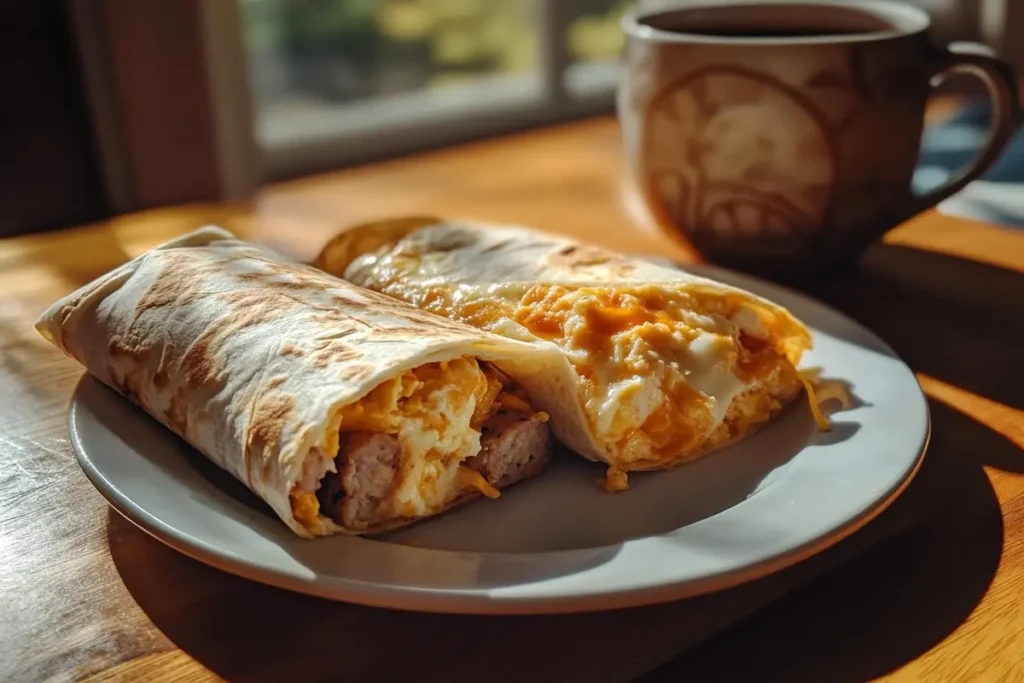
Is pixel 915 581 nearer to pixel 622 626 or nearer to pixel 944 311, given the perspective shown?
pixel 622 626

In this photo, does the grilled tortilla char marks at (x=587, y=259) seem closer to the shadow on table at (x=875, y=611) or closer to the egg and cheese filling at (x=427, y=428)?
the egg and cheese filling at (x=427, y=428)

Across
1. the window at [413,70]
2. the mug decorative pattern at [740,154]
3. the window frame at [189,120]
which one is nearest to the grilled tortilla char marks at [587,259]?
the mug decorative pattern at [740,154]

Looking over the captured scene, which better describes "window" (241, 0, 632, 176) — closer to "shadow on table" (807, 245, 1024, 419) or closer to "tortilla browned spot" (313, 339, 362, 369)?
"shadow on table" (807, 245, 1024, 419)

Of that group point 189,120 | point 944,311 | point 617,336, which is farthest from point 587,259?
point 189,120

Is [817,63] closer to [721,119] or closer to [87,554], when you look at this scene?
[721,119]

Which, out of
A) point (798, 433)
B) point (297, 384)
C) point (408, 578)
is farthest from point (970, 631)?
point (297, 384)

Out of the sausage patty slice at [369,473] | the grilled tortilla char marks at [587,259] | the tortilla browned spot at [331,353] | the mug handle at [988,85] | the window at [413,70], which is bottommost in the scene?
the window at [413,70]
